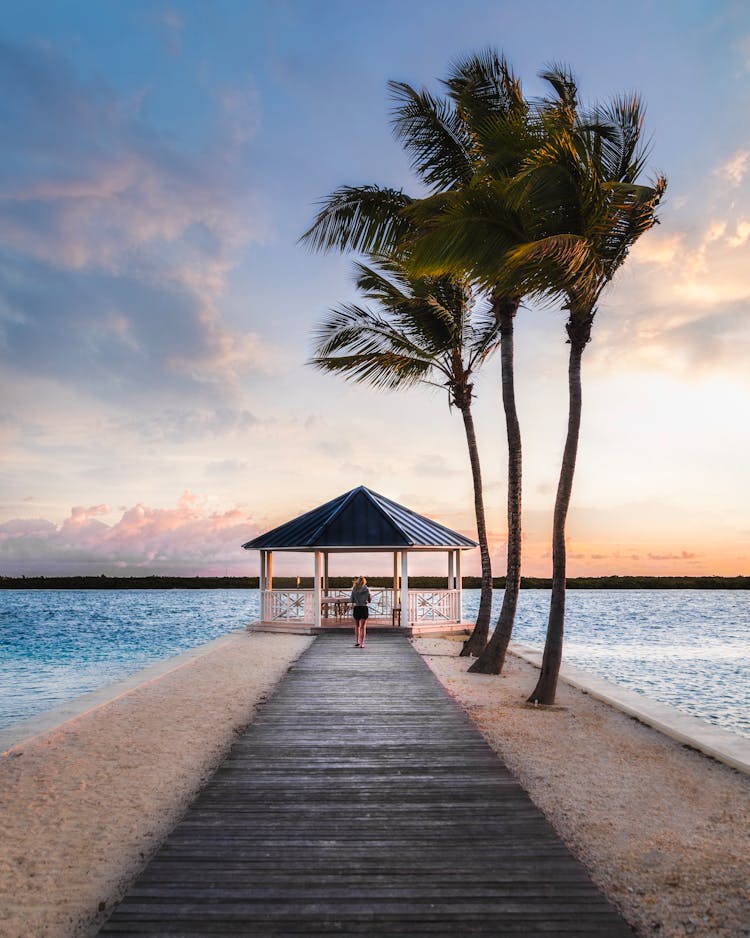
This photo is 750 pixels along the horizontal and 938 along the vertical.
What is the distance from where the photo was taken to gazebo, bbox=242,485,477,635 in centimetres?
1891

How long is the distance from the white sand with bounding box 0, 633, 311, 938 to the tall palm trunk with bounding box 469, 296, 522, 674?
14.4ft

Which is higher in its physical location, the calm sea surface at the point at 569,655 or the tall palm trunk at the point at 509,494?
the tall palm trunk at the point at 509,494

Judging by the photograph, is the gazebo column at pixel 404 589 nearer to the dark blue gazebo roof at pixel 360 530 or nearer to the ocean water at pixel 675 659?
the dark blue gazebo roof at pixel 360 530

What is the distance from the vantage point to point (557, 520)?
34.0 feet

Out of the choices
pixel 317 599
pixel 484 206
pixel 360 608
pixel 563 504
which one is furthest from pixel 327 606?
pixel 484 206

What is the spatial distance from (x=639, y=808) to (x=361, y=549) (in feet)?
43.4

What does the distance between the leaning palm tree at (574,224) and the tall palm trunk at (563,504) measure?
15 millimetres

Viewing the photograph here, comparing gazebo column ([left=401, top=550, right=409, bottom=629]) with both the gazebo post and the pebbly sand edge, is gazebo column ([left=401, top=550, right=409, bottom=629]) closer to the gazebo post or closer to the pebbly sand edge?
the gazebo post

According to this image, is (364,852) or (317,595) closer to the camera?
(364,852)

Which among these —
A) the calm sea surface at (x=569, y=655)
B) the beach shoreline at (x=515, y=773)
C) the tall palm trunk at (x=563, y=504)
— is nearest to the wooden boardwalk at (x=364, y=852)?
the beach shoreline at (x=515, y=773)

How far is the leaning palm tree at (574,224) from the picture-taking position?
9008 millimetres

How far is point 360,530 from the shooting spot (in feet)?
63.3

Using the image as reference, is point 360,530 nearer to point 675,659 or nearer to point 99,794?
point 675,659

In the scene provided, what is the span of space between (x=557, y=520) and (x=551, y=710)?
2777 mm
